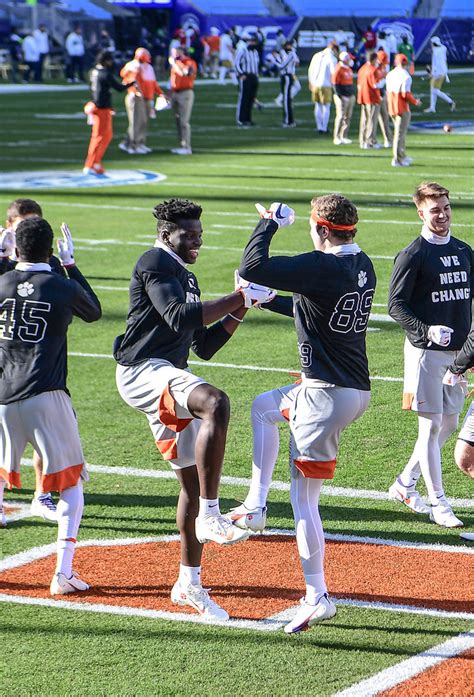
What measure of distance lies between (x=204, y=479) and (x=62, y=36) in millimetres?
63816

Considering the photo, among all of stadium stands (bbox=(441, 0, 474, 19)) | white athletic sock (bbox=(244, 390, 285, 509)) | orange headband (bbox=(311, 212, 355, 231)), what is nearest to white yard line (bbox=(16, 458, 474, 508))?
white athletic sock (bbox=(244, 390, 285, 509))

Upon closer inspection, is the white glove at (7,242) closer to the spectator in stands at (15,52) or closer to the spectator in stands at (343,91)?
the spectator in stands at (343,91)

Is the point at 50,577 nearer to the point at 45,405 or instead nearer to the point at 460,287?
the point at 45,405

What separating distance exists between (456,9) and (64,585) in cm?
5977

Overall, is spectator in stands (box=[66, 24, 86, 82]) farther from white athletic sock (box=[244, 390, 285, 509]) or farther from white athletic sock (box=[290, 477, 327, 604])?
white athletic sock (box=[290, 477, 327, 604])

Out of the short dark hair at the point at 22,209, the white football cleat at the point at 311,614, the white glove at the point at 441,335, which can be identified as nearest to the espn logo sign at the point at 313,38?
the short dark hair at the point at 22,209

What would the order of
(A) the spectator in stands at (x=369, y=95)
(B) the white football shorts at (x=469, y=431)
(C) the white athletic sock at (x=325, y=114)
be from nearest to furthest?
(B) the white football shorts at (x=469, y=431) → (A) the spectator in stands at (x=369, y=95) → (C) the white athletic sock at (x=325, y=114)

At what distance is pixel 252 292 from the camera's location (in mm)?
6844

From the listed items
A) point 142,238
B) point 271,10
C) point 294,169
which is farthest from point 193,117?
point 271,10

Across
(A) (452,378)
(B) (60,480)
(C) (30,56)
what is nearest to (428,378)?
(A) (452,378)

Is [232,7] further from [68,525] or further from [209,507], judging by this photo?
[209,507]

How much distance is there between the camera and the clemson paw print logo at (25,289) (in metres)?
7.30

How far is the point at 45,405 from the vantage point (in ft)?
24.0

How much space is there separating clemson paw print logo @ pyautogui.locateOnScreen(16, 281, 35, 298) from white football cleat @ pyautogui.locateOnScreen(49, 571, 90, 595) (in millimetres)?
1607
